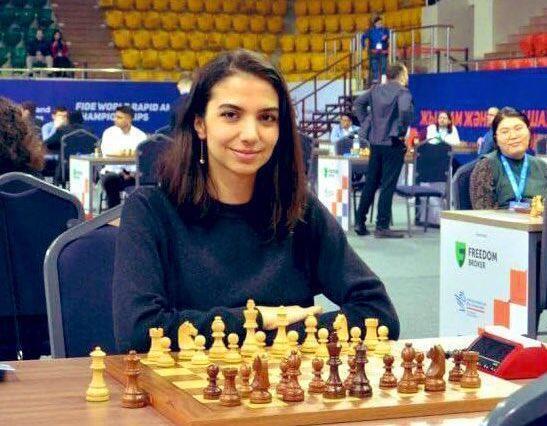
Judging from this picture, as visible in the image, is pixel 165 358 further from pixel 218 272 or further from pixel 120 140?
pixel 120 140

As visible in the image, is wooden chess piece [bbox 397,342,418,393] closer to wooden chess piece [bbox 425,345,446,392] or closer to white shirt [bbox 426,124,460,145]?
wooden chess piece [bbox 425,345,446,392]

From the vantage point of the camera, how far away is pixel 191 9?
2342 centimetres

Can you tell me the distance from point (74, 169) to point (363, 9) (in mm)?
13098

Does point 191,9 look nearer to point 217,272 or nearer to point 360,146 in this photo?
point 360,146

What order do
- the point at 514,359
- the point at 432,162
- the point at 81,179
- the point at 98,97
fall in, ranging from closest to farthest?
1. the point at 514,359
2. the point at 81,179
3. the point at 432,162
4. the point at 98,97

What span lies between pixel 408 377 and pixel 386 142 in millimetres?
9215

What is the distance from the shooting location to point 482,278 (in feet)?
17.6

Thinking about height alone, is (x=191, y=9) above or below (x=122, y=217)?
above

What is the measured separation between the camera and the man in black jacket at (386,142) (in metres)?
10.7

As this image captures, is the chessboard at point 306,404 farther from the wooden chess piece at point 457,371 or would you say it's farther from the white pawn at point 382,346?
the white pawn at point 382,346

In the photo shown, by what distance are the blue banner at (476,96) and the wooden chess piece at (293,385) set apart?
1350 centimetres

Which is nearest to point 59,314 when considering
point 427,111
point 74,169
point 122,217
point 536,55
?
point 122,217

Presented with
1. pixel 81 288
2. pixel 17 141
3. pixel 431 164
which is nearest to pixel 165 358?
pixel 81 288

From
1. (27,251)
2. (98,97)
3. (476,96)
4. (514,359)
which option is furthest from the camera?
(98,97)
